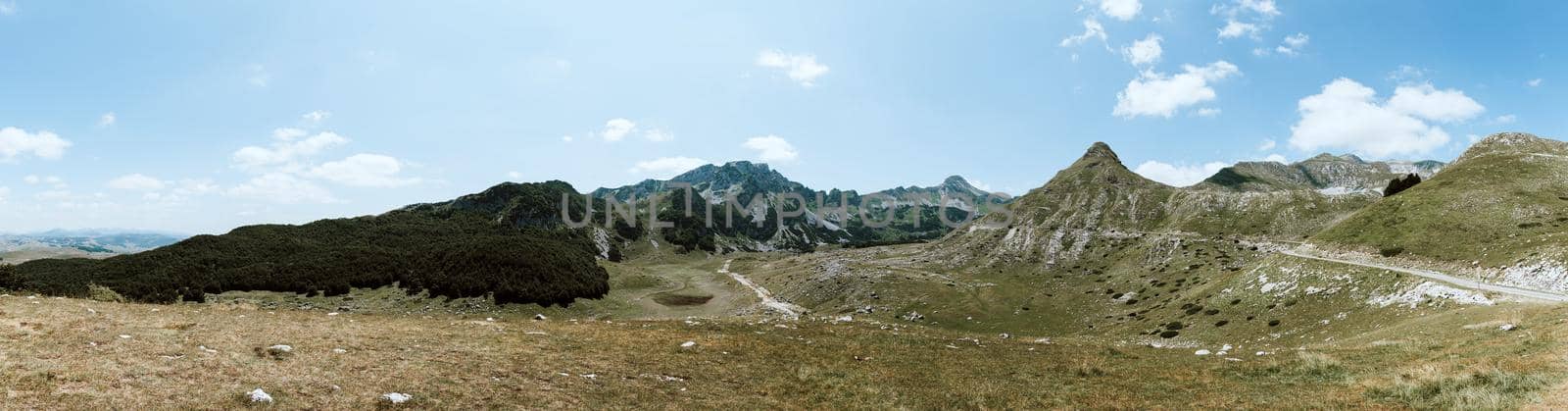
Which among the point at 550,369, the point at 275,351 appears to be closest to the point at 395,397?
the point at 550,369

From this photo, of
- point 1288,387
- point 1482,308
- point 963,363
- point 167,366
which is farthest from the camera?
point 1482,308

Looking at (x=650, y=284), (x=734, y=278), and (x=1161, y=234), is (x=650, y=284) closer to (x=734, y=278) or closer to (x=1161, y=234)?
(x=734, y=278)

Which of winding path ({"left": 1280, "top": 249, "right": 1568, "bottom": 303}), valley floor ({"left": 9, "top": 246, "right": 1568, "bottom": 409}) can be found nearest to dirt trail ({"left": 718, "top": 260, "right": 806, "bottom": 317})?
valley floor ({"left": 9, "top": 246, "right": 1568, "bottom": 409})

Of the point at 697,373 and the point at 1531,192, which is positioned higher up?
the point at 1531,192

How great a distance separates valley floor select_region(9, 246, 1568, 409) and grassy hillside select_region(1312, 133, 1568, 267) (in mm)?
29155

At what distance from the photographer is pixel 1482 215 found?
2562 inches

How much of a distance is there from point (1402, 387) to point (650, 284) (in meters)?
141

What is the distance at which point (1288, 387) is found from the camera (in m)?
21.4

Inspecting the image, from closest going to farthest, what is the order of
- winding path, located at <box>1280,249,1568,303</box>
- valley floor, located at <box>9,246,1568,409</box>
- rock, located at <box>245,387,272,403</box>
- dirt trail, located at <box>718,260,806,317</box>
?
rock, located at <box>245,387,272,403</box> < valley floor, located at <box>9,246,1568,409</box> < winding path, located at <box>1280,249,1568,303</box> < dirt trail, located at <box>718,260,806,317</box>

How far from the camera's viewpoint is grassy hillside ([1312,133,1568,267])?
55.2 metres

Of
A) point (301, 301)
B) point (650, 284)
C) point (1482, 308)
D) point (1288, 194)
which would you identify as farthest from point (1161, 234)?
point (301, 301)

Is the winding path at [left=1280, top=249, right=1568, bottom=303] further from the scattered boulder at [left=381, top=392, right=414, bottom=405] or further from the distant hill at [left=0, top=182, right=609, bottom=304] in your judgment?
the distant hill at [left=0, top=182, right=609, bottom=304]

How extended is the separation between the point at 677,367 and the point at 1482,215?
9293 centimetres

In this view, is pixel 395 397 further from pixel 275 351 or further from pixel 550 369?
pixel 275 351
